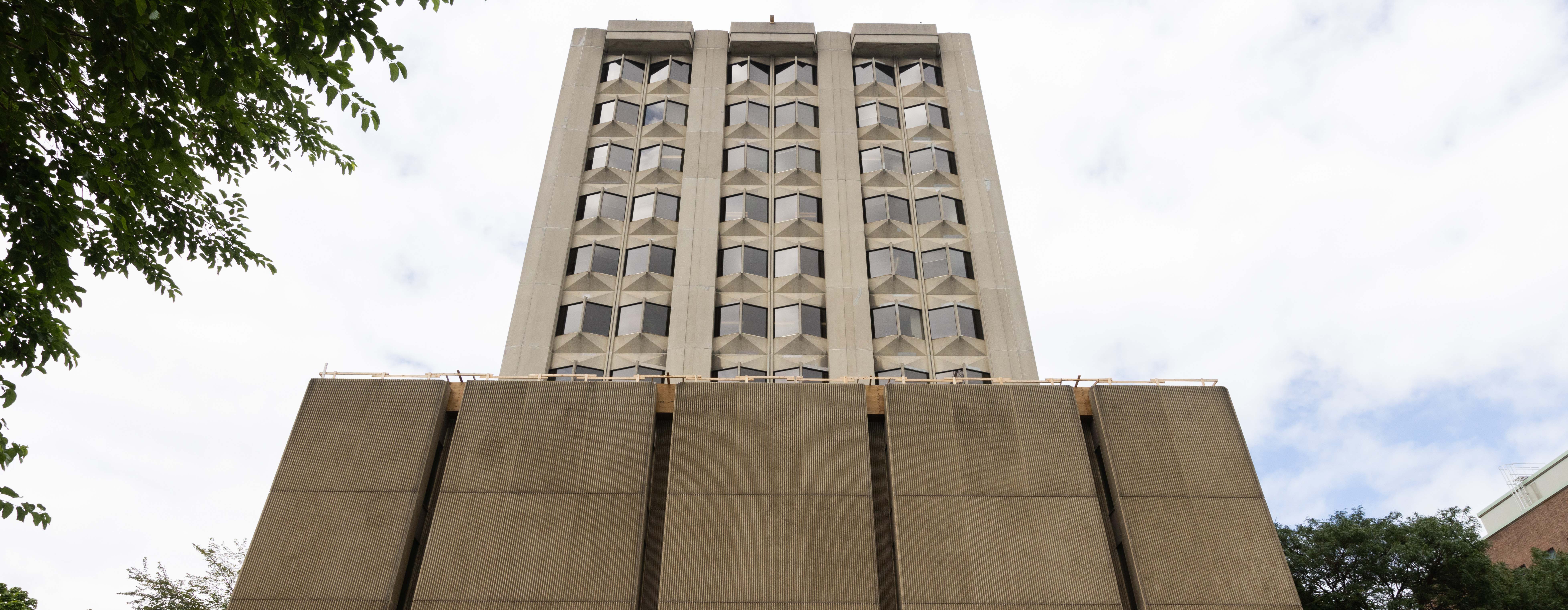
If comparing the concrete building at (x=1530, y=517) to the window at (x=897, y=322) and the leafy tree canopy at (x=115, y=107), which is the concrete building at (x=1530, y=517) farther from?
the leafy tree canopy at (x=115, y=107)

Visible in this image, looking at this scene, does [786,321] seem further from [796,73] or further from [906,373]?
[796,73]

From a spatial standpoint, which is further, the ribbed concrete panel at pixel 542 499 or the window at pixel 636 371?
the window at pixel 636 371

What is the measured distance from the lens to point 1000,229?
3291 cm

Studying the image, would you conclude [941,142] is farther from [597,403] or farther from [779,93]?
[597,403]

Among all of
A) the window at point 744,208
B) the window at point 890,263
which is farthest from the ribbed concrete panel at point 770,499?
the window at point 744,208

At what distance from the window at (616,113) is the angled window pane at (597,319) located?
976 cm

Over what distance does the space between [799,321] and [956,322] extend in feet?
18.5

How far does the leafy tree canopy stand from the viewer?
8398 mm

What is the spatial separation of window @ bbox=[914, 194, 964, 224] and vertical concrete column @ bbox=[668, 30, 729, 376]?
8.15m

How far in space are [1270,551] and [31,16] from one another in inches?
823

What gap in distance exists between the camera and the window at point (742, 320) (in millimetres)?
29656

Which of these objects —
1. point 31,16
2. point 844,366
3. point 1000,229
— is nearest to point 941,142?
point 1000,229

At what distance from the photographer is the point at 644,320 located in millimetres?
29422

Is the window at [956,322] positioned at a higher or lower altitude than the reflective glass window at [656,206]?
lower
